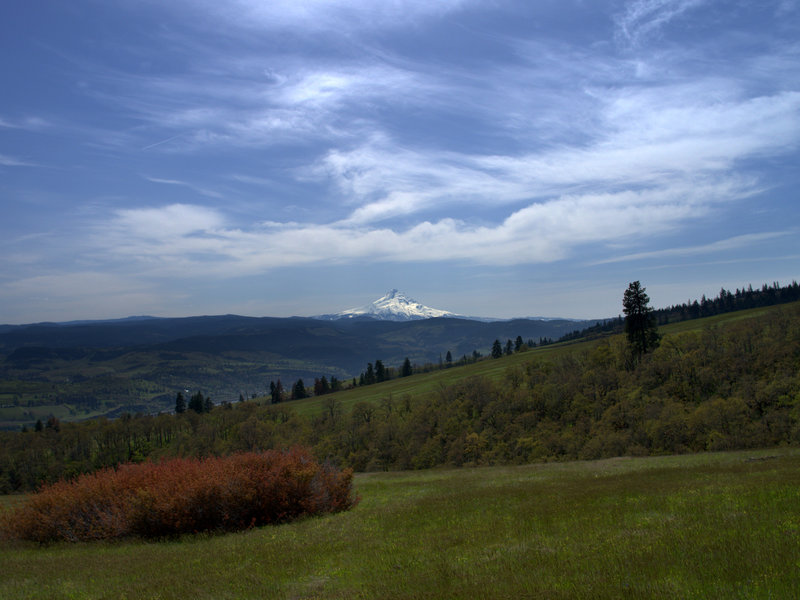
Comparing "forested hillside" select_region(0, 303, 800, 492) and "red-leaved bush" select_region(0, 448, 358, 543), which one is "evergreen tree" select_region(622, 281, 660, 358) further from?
"red-leaved bush" select_region(0, 448, 358, 543)

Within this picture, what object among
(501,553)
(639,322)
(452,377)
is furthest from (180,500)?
(452,377)

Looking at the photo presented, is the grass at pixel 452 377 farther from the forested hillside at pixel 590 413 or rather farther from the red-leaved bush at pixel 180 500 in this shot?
the red-leaved bush at pixel 180 500

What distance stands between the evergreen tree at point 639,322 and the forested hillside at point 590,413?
2675mm

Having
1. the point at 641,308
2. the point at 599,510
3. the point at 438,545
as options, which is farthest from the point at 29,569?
the point at 641,308

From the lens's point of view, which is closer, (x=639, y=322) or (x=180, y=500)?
(x=180, y=500)

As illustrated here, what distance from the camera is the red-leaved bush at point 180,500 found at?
18.2 metres

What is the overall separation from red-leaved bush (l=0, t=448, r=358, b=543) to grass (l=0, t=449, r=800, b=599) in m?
0.97

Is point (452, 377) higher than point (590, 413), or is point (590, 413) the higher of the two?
point (590, 413)

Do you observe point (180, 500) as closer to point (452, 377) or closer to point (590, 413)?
point (590, 413)

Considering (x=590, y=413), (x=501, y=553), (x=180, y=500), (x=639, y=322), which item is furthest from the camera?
(x=639, y=322)

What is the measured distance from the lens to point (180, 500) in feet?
59.0

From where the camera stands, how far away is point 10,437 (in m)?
126

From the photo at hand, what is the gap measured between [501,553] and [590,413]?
61303 mm

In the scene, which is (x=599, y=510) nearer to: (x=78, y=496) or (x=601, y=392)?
(x=78, y=496)
